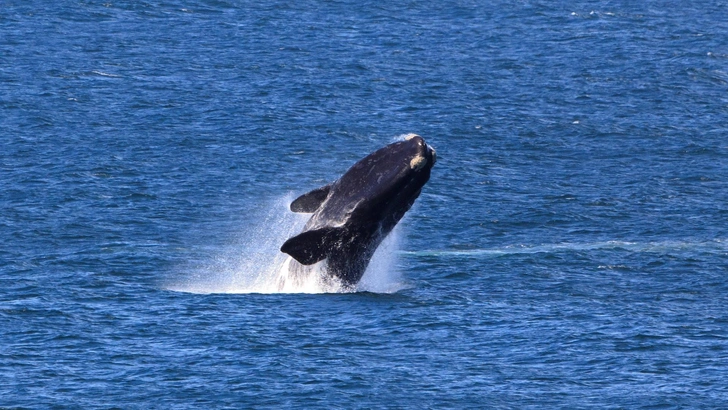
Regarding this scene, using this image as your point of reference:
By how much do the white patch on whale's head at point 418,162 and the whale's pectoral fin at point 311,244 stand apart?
2.93 m

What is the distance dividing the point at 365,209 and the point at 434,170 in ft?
93.8

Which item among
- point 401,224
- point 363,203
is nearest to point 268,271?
point 401,224

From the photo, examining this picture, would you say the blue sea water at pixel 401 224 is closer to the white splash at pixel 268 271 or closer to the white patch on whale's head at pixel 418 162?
the white splash at pixel 268 271

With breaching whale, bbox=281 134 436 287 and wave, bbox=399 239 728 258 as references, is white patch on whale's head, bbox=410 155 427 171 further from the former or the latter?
wave, bbox=399 239 728 258

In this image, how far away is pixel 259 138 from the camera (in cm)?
7188

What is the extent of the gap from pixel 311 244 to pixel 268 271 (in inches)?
377

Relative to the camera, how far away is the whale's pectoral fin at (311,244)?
121 ft

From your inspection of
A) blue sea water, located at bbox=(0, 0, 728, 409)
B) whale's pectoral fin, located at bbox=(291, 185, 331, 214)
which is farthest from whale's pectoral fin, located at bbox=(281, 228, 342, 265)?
blue sea water, located at bbox=(0, 0, 728, 409)

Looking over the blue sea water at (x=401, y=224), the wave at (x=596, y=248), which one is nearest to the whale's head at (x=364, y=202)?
the blue sea water at (x=401, y=224)

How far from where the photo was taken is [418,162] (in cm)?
3572

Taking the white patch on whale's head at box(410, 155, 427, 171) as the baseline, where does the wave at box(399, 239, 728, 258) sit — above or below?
below

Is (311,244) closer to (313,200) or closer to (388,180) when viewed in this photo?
(313,200)

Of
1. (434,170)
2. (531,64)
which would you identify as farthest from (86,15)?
(434,170)

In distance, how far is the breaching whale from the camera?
1419 inches
